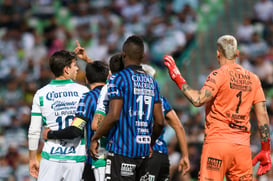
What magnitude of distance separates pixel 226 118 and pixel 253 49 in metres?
8.31

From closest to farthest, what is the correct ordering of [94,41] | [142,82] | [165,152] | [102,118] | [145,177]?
[142,82], [145,177], [102,118], [165,152], [94,41]

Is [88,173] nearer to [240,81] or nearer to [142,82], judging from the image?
[142,82]

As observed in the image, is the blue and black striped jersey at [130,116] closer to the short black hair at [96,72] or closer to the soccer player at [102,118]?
the soccer player at [102,118]

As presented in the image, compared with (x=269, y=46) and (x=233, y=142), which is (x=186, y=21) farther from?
(x=233, y=142)

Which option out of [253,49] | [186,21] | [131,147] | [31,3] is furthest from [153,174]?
[31,3]

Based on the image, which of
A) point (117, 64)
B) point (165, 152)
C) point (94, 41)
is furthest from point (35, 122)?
point (94, 41)

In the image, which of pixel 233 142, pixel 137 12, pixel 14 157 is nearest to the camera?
pixel 233 142

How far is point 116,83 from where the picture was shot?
20.6ft

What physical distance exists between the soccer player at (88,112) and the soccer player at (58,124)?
13 cm

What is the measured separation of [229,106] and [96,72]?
1.72 meters

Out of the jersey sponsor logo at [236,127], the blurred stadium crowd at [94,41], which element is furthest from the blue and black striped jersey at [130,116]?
the blurred stadium crowd at [94,41]

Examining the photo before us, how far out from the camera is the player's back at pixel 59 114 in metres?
7.07

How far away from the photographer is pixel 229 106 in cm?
689

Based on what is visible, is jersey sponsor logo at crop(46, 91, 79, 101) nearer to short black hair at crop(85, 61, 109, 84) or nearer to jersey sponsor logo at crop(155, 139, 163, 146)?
short black hair at crop(85, 61, 109, 84)
